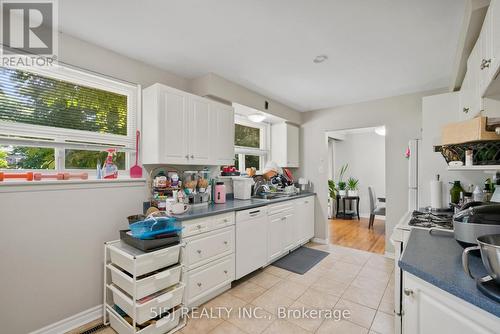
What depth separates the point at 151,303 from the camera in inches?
66.7

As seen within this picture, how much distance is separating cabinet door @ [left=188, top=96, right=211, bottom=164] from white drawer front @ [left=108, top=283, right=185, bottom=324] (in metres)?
1.24

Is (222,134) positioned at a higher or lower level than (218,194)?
higher

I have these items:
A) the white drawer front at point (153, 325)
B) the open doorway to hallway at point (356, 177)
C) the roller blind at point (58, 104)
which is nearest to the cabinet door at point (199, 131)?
the roller blind at point (58, 104)

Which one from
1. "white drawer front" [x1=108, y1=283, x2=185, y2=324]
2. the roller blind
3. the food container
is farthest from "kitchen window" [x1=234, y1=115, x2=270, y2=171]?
"white drawer front" [x1=108, y1=283, x2=185, y2=324]

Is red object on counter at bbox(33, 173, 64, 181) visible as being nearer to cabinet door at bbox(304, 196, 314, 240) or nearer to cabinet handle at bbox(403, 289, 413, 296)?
cabinet handle at bbox(403, 289, 413, 296)

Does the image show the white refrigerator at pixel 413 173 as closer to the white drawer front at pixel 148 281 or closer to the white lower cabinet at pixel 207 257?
the white lower cabinet at pixel 207 257

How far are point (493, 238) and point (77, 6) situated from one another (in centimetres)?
272

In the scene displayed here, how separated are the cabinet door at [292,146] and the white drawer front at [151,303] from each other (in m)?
2.75

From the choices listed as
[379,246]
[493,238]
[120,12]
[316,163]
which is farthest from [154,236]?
[379,246]

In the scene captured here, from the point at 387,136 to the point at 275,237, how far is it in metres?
2.29

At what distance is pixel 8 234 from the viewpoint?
1655 mm

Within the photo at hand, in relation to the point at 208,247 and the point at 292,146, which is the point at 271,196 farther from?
the point at 208,247

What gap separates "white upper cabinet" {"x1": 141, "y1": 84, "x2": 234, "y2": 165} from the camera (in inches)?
88.6

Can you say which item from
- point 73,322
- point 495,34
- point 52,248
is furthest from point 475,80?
point 73,322
